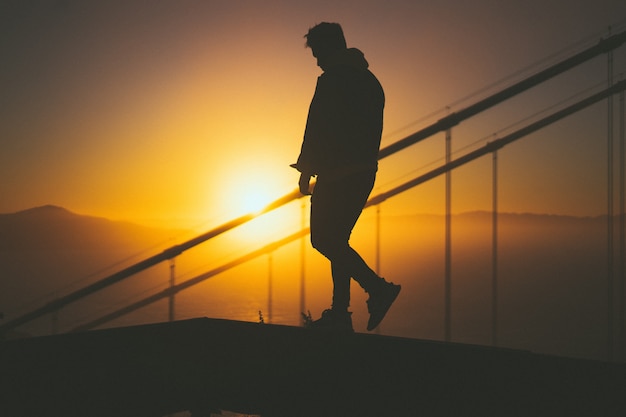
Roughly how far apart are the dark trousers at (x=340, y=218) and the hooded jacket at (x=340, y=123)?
0.18ft

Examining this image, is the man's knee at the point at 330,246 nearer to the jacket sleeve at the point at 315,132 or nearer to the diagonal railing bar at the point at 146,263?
the jacket sleeve at the point at 315,132

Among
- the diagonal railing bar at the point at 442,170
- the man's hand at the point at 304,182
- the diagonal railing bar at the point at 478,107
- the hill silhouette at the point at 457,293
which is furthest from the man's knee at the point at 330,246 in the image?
the hill silhouette at the point at 457,293

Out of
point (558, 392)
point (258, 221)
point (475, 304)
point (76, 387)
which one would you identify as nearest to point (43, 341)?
point (76, 387)

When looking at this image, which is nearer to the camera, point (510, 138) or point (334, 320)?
point (334, 320)

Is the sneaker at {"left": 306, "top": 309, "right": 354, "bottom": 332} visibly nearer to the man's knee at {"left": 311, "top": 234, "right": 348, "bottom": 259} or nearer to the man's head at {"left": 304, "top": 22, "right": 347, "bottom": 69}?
the man's knee at {"left": 311, "top": 234, "right": 348, "bottom": 259}

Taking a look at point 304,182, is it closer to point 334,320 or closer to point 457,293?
point 334,320

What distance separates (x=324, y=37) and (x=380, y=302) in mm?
1240

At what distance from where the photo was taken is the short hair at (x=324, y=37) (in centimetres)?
231

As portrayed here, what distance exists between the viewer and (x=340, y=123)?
2.23 m

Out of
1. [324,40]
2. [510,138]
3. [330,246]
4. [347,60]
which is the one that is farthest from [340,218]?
[510,138]

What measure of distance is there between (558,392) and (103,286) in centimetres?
477

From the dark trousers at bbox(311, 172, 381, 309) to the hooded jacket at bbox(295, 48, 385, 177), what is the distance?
0.05 metres

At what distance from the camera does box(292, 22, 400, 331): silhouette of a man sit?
2.23 m

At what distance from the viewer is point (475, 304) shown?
12669 centimetres
